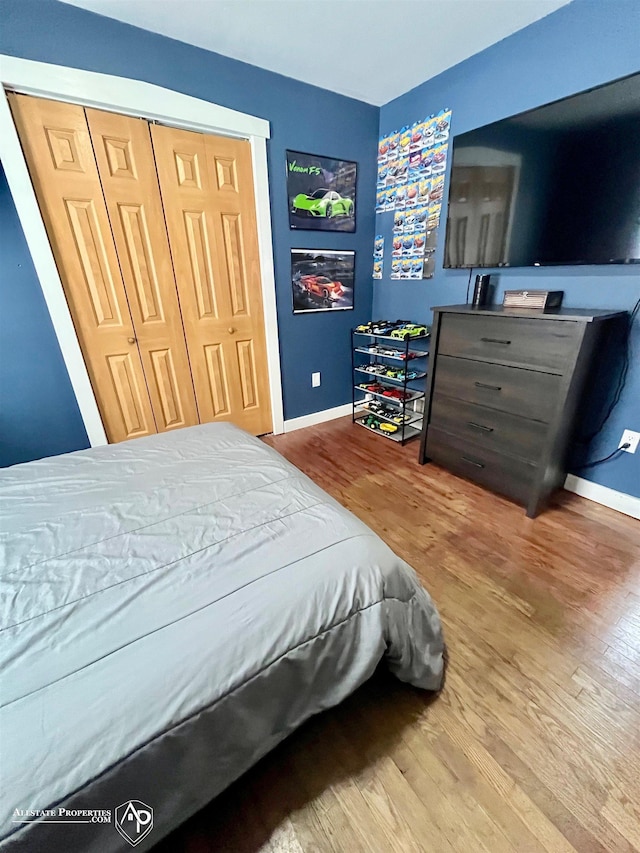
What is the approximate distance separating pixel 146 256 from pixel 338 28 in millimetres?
1535

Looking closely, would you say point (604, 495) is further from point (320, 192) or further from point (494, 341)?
point (320, 192)

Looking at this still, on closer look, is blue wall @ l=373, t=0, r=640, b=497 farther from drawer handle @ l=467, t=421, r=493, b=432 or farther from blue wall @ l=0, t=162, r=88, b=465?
blue wall @ l=0, t=162, r=88, b=465

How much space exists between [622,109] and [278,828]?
8.90ft

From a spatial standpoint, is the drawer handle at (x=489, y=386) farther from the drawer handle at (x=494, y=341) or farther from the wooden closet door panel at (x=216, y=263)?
the wooden closet door panel at (x=216, y=263)

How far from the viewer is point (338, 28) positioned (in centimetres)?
175

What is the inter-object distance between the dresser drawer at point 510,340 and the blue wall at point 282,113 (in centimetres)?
112

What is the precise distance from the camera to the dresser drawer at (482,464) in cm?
183

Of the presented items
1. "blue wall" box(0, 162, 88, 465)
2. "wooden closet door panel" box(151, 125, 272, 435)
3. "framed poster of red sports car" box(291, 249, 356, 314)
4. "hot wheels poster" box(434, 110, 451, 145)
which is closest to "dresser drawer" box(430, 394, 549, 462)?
"framed poster of red sports car" box(291, 249, 356, 314)

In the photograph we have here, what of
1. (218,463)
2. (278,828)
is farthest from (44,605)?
(278,828)

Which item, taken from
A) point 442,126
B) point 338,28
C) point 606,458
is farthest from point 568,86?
point 606,458

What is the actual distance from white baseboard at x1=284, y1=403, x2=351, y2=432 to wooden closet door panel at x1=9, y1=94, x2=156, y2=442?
1087 millimetres

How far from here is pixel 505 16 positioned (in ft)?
5.49

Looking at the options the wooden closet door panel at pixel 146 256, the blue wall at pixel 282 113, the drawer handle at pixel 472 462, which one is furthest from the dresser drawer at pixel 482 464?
the wooden closet door panel at pixel 146 256

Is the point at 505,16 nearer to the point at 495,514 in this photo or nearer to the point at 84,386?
the point at 495,514
